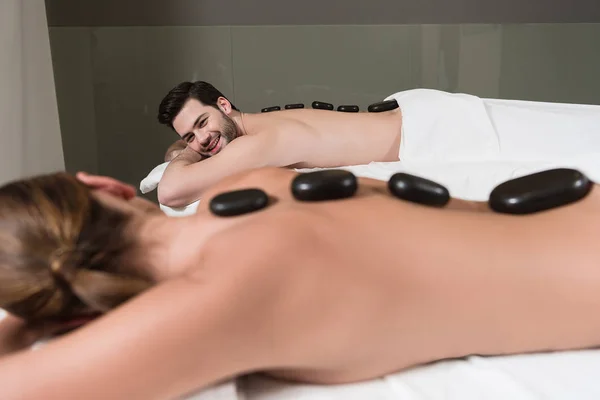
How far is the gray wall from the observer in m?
1.92

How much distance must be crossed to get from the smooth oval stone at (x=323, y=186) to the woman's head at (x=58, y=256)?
0.63 feet

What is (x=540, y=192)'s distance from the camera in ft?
2.15

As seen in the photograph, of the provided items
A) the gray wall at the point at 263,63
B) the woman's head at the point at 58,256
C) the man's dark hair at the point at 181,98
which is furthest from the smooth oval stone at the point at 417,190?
the gray wall at the point at 263,63

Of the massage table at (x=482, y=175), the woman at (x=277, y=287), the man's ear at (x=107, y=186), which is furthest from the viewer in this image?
the man's ear at (x=107, y=186)

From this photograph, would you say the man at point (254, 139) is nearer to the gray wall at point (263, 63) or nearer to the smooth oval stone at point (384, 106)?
the smooth oval stone at point (384, 106)

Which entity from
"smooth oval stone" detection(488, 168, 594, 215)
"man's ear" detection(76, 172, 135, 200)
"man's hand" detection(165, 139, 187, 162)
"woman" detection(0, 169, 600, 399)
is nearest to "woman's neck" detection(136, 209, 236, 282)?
"woman" detection(0, 169, 600, 399)

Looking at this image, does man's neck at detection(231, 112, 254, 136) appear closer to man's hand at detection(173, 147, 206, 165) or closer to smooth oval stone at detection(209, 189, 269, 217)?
man's hand at detection(173, 147, 206, 165)

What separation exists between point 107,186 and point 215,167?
666mm

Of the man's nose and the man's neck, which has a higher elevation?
the man's neck

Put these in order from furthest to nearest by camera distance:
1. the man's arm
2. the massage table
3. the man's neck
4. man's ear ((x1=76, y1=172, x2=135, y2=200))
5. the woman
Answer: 1. the man's neck
2. the man's arm
3. man's ear ((x1=76, y1=172, x2=135, y2=200))
4. the massage table
5. the woman

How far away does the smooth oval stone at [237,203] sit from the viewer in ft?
1.96

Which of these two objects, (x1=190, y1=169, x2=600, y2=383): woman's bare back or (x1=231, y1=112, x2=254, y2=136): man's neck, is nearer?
(x1=190, y1=169, x2=600, y2=383): woman's bare back

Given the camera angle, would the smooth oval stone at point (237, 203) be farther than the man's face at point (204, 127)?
No

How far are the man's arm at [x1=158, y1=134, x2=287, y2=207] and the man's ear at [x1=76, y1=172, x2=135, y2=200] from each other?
2.02ft
